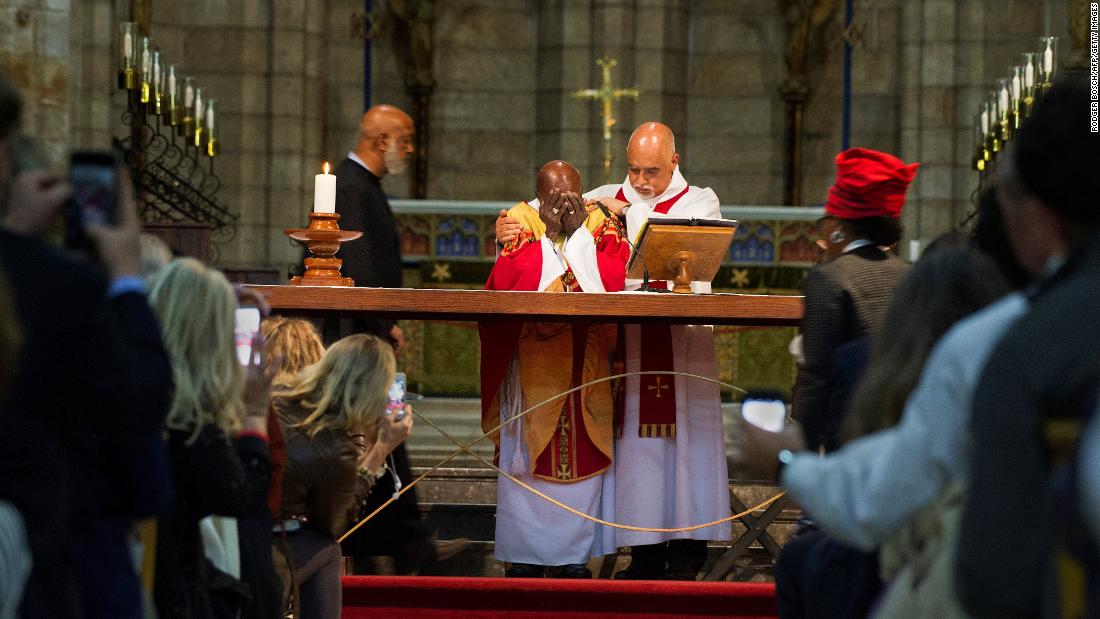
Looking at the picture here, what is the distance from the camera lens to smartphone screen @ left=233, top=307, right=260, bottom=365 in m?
3.51

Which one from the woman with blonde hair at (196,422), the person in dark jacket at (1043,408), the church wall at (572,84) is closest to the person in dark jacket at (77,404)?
the woman with blonde hair at (196,422)

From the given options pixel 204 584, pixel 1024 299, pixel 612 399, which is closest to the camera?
pixel 1024 299

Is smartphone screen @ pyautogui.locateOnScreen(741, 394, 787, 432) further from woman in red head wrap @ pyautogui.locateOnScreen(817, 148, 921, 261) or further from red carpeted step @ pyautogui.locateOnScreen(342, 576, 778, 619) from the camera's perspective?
red carpeted step @ pyautogui.locateOnScreen(342, 576, 778, 619)

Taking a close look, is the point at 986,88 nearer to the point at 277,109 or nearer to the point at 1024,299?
the point at 277,109

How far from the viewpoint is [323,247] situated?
5.82 metres

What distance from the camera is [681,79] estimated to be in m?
12.5

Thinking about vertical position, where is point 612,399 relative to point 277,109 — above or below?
below

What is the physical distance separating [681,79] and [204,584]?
9.66 m

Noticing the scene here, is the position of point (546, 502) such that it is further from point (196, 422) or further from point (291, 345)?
→ point (196, 422)

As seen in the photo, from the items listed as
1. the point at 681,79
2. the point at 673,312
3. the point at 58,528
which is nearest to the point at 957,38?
the point at 681,79

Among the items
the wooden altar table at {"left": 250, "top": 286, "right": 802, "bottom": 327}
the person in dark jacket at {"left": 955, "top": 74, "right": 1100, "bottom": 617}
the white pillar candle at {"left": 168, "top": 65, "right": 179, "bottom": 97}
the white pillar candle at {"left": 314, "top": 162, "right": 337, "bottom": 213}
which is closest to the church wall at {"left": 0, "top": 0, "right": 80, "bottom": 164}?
the white pillar candle at {"left": 314, "top": 162, "right": 337, "bottom": 213}

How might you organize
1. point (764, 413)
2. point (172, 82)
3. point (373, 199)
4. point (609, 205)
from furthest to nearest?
1. point (172, 82)
2. point (373, 199)
3. point (609, 205)
4. point (764, 413)

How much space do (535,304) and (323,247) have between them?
0.92 meters

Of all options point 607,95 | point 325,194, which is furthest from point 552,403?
point 607,95
